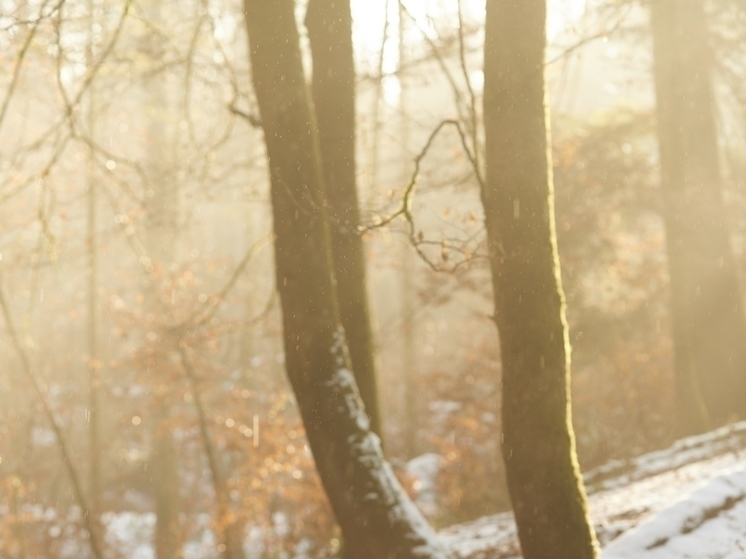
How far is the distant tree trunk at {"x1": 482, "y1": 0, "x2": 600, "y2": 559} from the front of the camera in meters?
4.49

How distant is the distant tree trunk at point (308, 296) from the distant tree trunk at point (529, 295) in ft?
3.51

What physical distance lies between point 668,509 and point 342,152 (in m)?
3.91

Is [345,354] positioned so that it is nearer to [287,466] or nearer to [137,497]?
[287,466]

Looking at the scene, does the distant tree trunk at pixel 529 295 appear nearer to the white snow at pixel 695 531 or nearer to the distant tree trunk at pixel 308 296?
the white snow at pixel 695 531

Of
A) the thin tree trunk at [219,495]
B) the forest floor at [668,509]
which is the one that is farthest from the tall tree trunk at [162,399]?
the forest floor at [668,509]

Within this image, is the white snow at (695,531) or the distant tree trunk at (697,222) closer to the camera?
the white snow at (695,531)

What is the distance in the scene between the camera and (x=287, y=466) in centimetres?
1249

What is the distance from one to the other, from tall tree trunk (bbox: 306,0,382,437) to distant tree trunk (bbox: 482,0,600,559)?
2.43m

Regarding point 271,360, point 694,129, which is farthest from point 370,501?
point 271,360

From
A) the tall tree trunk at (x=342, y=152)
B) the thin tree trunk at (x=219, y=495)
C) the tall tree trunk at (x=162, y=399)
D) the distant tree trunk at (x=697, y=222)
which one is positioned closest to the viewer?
the tall tree trunk at (x=342, y=152)

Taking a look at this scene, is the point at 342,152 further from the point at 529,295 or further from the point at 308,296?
the point at 529,295

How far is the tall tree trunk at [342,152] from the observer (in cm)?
689

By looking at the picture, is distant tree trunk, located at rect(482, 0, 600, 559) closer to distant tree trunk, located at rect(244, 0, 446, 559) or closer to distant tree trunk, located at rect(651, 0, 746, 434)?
distant tree trunk, located at rect(244, 0, 446, 559)

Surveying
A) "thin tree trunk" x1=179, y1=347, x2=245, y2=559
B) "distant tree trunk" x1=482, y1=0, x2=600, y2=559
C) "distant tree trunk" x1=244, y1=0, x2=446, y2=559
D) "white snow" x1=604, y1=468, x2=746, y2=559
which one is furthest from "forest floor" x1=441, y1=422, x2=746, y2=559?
"thin tree trunk" x1=179, y1=347, x2=245, y2=559
